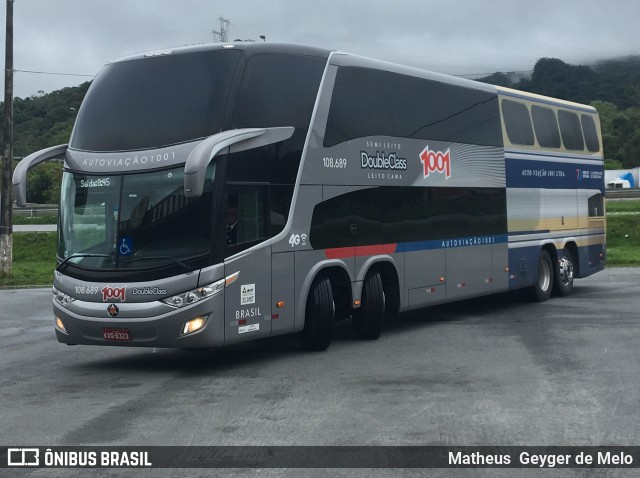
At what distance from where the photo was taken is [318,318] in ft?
46.3

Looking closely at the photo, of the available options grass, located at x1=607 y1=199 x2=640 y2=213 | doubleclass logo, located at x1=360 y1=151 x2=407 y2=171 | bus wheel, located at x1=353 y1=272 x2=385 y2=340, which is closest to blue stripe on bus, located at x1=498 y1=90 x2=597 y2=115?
doubleclass logo, located at x1=360 y1=151 x2=407 y2=171

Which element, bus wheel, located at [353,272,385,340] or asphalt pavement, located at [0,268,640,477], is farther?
bus wheel, located at [353,272,385,340]

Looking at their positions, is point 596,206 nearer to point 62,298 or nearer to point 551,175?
point 551,175

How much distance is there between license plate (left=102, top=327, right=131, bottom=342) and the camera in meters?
12.3

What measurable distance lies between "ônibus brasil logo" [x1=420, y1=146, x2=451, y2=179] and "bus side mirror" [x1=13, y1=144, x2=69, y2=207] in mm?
5917

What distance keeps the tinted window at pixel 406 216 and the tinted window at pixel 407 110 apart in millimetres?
892

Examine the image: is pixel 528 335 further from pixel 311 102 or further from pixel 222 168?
pixel 222 168

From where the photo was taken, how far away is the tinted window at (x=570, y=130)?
73.4 feet

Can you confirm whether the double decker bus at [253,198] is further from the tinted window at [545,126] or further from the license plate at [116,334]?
the tinted window at [545,126]

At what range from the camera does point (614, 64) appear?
157875mm

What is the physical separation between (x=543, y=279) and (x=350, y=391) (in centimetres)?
1148

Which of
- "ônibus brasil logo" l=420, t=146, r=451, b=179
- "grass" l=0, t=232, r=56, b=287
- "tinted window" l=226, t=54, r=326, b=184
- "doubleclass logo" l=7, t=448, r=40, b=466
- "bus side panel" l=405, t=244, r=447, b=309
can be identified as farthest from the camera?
"grass" l=0, t=232, r=56, b=287

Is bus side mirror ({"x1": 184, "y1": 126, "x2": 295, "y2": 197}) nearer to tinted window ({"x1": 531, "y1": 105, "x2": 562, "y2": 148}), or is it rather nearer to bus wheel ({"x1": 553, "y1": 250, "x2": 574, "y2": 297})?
tinted window ({"x1": 531, "y1": 105, "x2": 562, "y2": 148})

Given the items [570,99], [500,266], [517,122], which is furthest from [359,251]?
[570,99]
